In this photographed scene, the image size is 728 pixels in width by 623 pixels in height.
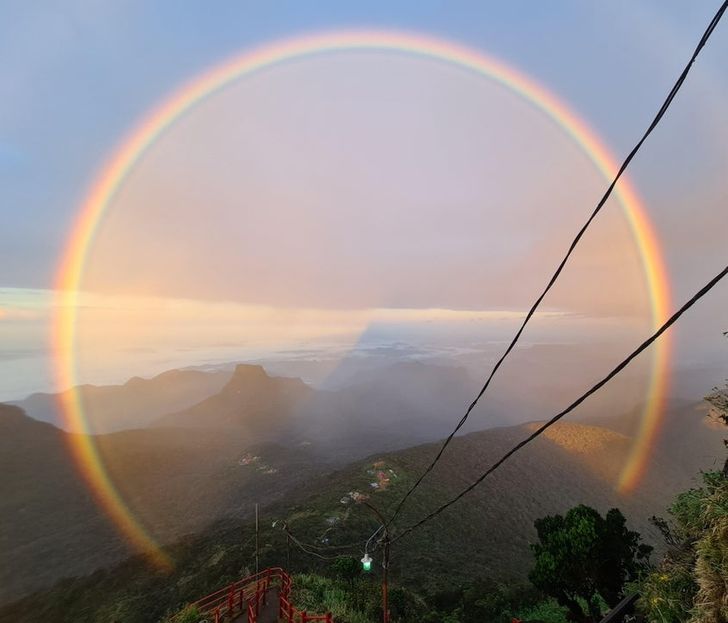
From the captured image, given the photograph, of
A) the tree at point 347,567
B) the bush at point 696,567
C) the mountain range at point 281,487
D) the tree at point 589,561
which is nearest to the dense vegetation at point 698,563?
the bush at point 696,567

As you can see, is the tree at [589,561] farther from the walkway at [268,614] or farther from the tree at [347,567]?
the walkway at [268,614]

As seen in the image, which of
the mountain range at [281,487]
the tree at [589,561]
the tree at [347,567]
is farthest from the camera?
the mountain range at [281,487]

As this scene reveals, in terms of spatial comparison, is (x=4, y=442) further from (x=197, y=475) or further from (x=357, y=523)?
(x=357, y=523)

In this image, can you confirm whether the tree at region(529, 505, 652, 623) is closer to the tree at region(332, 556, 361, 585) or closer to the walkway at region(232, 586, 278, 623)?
the tree at region(332, 556, 361, 585)

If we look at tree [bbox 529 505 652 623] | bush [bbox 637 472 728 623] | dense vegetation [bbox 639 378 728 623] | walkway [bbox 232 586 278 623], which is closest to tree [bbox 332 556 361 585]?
walkway [bbox 232 586 278 623]

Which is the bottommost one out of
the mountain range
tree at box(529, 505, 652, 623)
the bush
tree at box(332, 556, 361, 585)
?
the mountain range

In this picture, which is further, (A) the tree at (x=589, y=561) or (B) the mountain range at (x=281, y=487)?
(B) the mountain range at (x=281, y=487)

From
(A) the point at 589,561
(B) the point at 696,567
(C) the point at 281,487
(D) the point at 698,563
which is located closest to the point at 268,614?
(A) the point at 589,561

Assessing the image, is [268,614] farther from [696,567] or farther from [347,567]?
[696,567]
